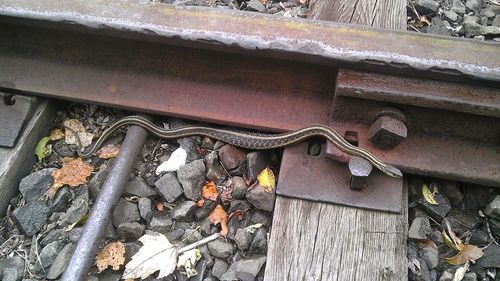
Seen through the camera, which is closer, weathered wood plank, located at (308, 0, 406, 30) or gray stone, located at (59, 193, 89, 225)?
gray stone, located at (59, 193, 89, 225)

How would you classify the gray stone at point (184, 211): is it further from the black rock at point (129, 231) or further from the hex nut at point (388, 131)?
the hex nut at point (388, 131)

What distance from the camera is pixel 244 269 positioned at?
234cm

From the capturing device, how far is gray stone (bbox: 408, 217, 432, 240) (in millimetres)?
2441

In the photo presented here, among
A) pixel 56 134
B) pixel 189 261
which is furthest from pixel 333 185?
pixel 56 134

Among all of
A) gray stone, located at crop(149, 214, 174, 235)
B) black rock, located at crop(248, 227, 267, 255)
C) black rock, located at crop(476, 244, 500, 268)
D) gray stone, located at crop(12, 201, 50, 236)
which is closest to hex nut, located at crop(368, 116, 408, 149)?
black rock, located at crop(476, 244, 500, 268)

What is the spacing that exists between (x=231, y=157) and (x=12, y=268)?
1.35 m

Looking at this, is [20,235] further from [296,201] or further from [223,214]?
[296,201]

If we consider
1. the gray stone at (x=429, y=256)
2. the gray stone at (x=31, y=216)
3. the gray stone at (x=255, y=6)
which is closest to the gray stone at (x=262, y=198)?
the gray stone at (x=429, y=256)

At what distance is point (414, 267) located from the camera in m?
2.36

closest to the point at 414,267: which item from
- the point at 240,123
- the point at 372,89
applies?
the point at 372,89

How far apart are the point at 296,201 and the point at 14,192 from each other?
1713mm

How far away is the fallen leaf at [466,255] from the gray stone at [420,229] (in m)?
0.17

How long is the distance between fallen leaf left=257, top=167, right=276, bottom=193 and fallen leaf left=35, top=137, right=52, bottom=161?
1.39 metres

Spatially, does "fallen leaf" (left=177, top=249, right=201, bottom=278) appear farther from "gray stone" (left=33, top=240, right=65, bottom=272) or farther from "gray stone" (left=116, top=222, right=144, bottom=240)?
"gray stone" (left=33, top=240, right=65, bottom=272)
